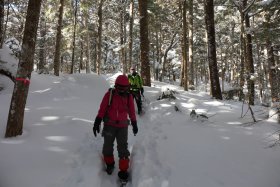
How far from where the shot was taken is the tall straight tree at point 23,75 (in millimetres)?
6688

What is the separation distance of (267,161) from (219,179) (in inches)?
49.5

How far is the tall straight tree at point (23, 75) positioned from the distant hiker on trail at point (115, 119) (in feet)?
6.29

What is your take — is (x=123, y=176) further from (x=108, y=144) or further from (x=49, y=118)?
(x=49, y=118)

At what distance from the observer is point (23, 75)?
22.1 ft

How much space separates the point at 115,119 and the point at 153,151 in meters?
1.69

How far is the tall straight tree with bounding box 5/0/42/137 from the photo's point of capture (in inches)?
263

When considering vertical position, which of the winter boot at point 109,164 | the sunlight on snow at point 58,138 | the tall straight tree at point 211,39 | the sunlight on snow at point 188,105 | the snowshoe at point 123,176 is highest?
the tall straight tree at point 211,39

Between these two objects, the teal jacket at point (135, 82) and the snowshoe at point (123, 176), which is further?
the teal jacket at point (135, 82)

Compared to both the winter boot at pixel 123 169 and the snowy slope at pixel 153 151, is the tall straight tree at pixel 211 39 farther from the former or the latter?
the winter boot at pixel 123 169

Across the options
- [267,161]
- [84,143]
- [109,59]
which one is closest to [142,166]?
[84,143]

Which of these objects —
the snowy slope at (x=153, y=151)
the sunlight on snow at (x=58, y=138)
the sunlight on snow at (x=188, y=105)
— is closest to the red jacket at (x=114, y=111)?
the snowy slope at (x=153, y=151)

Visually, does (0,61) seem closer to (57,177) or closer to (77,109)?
(77,109)

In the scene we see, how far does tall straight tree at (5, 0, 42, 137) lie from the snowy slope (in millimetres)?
354

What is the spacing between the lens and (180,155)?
22.7 feet
